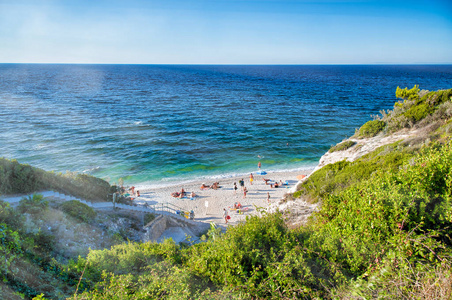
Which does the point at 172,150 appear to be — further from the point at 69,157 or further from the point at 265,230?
the point at 265,230

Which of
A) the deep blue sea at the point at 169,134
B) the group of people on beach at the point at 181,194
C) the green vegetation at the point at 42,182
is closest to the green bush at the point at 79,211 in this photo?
the green vegetation at the point at 42,182

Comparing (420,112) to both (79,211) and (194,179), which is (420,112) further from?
(79,211)

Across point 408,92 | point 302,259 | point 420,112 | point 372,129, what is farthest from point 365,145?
point 302,259

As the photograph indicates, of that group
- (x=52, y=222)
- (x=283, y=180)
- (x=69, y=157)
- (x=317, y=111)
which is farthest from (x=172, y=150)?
(x=317, y=111)

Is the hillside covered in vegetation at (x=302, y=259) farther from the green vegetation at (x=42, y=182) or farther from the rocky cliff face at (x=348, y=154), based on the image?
the rocky cliff face at (x=348, y=154)

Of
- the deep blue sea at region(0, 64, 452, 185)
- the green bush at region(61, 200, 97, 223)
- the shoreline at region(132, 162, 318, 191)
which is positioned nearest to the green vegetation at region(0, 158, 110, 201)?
the green bush at region(61, 200, 97, 223)
